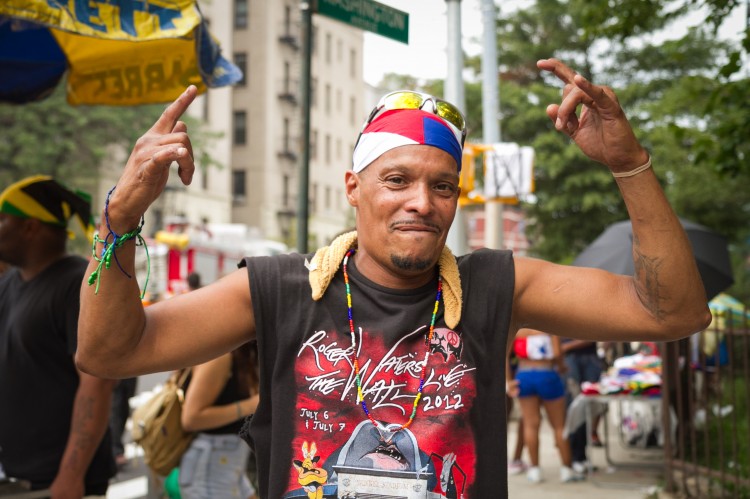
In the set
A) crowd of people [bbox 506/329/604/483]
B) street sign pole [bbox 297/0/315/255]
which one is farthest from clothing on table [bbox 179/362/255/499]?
crowd of people [bbox 506/329/604/483]

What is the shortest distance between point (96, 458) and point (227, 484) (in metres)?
0.98

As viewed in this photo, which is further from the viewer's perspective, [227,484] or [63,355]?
[227,484]

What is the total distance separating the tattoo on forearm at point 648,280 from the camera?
7.82ft

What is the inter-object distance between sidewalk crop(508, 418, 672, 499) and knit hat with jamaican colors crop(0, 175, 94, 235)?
18.0 feet

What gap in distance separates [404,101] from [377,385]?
2.70 feet

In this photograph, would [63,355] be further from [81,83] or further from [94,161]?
[94,161]

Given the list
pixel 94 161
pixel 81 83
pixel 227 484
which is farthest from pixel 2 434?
pixel 94 161

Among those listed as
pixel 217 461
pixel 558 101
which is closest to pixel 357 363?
pixel 217 461

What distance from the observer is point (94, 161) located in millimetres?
29281

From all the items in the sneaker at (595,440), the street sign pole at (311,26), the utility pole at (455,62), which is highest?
the utility pole at (455,62)

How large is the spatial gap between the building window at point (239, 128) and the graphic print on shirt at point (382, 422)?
166 feet

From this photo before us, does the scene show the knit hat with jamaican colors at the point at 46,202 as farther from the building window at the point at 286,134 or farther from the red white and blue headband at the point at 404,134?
the building window at the point at 286,134

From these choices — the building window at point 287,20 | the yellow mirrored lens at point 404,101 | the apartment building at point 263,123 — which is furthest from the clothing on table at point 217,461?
the building window at point 287,20

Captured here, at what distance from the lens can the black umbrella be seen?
8570 mm
